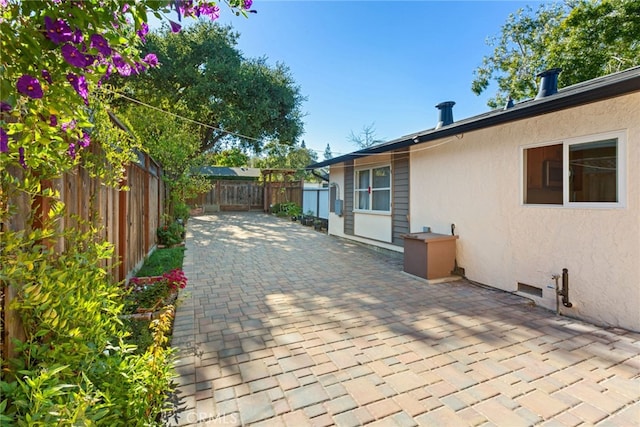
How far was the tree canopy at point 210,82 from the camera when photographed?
44.3 ft

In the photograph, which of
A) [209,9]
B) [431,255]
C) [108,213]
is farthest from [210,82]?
[209,9]

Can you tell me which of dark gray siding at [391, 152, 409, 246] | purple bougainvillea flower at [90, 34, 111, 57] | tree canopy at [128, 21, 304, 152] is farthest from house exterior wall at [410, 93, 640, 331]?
tree canopy at [128, 21, 304, 152]

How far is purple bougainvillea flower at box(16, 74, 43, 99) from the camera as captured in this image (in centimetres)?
103

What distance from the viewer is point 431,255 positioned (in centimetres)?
512

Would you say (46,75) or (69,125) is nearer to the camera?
(46,75)

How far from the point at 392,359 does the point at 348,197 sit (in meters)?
6.77

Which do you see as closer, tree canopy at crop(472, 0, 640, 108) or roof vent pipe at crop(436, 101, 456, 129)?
roof vent pipe at crop(436, 101, 456, 129)

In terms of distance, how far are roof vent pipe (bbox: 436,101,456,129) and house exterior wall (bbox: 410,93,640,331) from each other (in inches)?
68.7

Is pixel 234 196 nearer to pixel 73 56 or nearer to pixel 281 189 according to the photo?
pixel 281 189

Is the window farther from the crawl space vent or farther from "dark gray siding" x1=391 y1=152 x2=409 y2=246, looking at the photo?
the crawl space vent

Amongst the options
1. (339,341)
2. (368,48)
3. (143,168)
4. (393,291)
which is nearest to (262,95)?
(368,48)

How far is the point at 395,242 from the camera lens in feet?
23.3

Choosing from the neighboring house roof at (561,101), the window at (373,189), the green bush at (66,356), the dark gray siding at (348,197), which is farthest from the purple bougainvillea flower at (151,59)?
the dark gray siding at (348,197)

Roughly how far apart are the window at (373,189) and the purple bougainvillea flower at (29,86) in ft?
22.6
